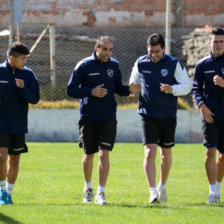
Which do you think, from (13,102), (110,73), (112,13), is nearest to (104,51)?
(110,73)

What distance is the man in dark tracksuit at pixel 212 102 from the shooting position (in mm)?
8117

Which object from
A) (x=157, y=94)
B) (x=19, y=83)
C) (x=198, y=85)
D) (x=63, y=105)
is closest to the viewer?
(x=19, y=83)

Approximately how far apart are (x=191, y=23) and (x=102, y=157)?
43.0 feet

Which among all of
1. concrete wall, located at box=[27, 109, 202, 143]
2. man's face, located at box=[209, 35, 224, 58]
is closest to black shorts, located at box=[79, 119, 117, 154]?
man's face, located at box=[209, 35, 224, 58]

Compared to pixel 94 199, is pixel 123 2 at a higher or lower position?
higher

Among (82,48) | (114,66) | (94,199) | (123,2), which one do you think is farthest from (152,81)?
(123,2)

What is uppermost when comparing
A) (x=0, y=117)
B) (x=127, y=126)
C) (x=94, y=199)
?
(x=0, y=117)

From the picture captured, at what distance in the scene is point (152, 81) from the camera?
8.21 metres

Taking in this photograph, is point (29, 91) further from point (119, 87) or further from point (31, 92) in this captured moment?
point (119, 87)

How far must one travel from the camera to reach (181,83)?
818cm

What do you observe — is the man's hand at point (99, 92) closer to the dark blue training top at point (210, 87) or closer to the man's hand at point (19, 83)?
the man's hand at point (19, 83)

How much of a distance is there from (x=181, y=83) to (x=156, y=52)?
0.47 meters

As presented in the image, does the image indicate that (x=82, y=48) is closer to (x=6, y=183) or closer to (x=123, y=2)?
(x=123, y=2)

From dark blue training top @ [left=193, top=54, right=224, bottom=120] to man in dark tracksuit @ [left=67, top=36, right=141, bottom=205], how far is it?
74 cm
